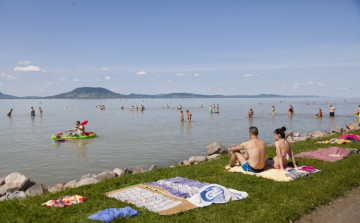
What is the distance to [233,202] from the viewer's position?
591cm

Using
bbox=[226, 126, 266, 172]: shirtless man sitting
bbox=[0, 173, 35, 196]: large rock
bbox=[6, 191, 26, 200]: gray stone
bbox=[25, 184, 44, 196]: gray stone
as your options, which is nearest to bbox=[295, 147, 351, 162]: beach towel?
bbox=[226, 126, 266, 172]: shirtless man sitting

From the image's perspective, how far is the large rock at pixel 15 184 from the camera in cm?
805

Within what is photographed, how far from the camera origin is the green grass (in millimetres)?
5258

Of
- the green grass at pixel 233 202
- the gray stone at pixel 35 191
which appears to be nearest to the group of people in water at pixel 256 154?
the green grass at pixel 233 202

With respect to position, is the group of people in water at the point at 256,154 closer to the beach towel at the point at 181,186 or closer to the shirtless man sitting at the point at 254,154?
the shirtless man sitting at the point at 254,154

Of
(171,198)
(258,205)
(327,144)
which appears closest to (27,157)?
(171,198)

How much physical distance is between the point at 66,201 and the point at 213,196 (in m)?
3.14

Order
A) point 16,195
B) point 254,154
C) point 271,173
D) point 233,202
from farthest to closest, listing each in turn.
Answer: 1. point 254,154
2. point 271,173
3. point 16,195
4. point 233,202

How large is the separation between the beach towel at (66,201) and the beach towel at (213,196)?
240cm

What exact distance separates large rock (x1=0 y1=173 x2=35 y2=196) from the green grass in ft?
5.90

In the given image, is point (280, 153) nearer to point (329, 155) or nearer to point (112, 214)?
point (329, 155)

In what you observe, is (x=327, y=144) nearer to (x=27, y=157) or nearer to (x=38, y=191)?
(x=38, y=191)

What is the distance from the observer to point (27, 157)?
1538 cm

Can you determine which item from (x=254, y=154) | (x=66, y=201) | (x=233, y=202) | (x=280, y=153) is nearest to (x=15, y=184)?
(x=66, y=201)
